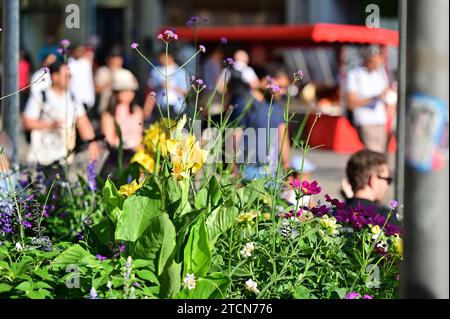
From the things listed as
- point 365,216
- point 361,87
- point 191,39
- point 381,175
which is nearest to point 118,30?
point 191,39

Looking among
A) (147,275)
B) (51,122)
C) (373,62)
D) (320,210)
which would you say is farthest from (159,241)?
(373,62)

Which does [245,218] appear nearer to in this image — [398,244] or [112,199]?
[112,199]

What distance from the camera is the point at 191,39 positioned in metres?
18.9

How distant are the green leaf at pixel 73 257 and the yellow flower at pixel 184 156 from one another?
17.2 inches

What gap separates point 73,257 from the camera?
377 cm

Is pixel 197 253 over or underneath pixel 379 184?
over

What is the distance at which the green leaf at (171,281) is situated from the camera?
3.62 meters

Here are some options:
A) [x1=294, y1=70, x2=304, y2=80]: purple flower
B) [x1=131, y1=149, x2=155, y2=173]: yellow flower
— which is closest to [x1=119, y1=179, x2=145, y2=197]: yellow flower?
[x1=294, y1=70, x2=304, y2=80]: purple flower

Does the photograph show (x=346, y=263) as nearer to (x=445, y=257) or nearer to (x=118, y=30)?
(x=445, y=257)

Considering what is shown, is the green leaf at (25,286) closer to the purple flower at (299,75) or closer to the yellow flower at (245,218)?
the yellow flower at (245,218)

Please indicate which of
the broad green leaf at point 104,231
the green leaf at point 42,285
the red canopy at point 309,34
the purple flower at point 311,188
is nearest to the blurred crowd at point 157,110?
the purple flower at point 311,188

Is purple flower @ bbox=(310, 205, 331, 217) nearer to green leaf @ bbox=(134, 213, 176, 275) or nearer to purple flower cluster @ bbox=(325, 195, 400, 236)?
purple flower cluster @ bbox=(325, 195, 400, 236)

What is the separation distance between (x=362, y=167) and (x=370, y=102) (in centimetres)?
649

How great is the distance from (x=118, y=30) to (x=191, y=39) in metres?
9.16
